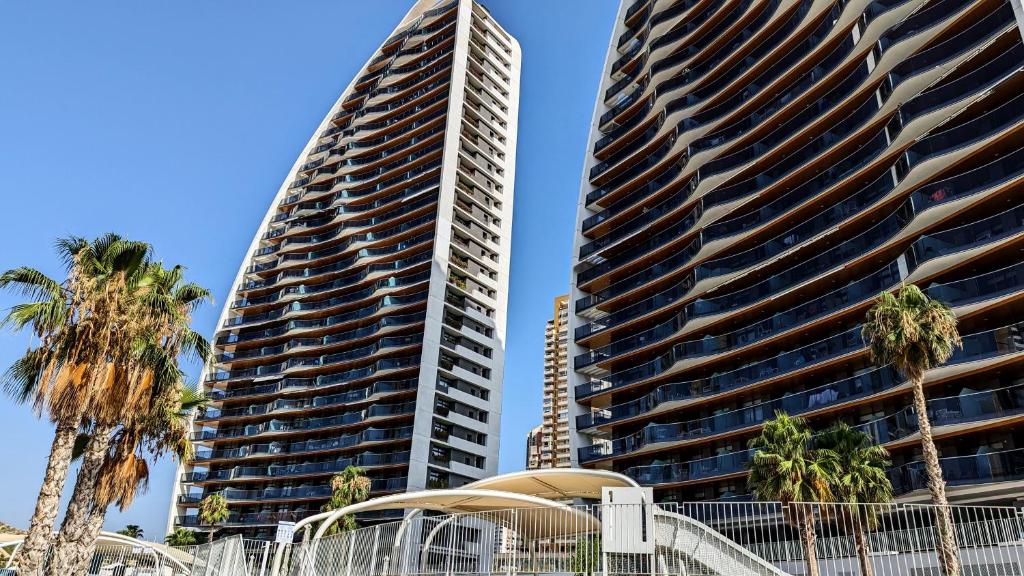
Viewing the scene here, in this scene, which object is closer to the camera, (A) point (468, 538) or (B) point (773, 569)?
(B) point (773, 569)

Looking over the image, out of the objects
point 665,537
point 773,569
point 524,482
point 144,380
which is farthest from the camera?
point 524,482

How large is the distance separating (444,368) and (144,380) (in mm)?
44213

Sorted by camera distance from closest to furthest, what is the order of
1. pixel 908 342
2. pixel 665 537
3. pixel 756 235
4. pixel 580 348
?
pixel 665 537, pixel 908 342, pixel 756 235, pixel 580 348

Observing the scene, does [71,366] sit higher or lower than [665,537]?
higher

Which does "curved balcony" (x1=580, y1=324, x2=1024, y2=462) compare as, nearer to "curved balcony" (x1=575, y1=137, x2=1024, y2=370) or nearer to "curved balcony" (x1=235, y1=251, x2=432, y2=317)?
"curved balcony" (x1=575, y1=137, x2=1024, y2=370)

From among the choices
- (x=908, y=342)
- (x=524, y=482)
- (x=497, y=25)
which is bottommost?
(x=524, y=482)

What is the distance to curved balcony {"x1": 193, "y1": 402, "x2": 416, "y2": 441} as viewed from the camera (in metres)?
62.4

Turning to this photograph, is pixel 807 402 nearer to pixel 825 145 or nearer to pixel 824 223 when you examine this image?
pixel 824 223

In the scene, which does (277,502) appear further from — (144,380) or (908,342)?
(908,342)

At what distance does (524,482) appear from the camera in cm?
3316

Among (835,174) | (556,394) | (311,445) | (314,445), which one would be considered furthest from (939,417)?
(556,394)

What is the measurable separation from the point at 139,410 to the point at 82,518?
360 cm

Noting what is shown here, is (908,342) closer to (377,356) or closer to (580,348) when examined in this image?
(580,348)

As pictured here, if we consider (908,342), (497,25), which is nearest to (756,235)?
(908,342)
